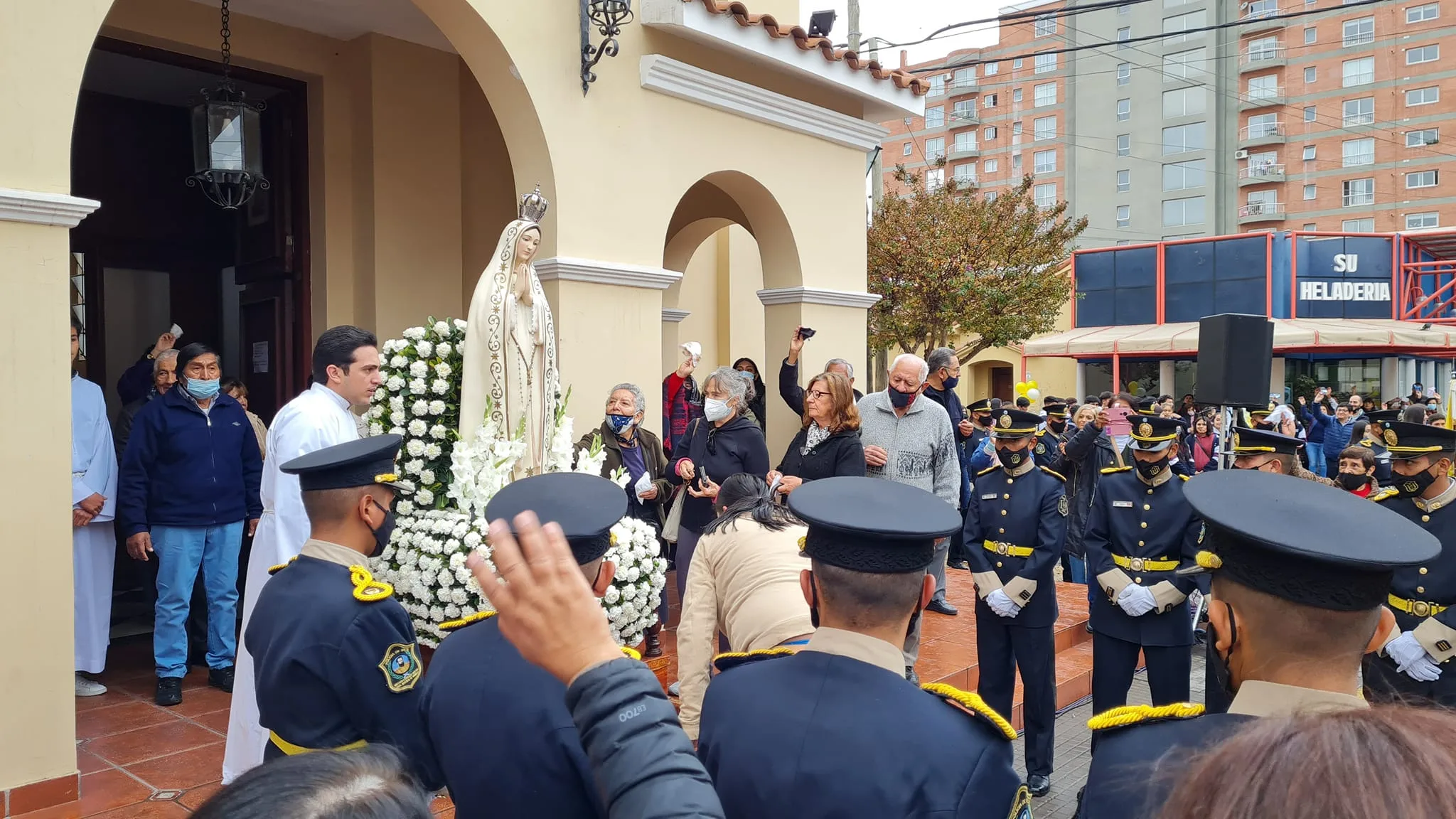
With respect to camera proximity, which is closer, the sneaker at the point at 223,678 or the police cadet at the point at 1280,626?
the police cadet at the point at 1280,626

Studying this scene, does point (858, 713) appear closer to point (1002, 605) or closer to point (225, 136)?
point (1002, 605)

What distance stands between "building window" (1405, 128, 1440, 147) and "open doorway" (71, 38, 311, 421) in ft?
186

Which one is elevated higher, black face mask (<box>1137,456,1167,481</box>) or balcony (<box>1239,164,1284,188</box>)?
balcony (<box>1239,164,1284,188</box>)

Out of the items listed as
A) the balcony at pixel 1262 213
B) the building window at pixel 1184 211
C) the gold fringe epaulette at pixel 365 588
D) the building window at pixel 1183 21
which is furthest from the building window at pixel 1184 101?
the gold fringe epaulette at pixel 365 588

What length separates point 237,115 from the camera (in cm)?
660

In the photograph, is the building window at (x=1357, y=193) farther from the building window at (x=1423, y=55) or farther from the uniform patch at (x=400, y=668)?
the uniform patch at (x=400, y=668)

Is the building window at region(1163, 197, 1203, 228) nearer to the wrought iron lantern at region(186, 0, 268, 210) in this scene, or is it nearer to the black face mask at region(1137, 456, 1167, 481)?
the black face mask at region(1137, 456, 1167, 481)

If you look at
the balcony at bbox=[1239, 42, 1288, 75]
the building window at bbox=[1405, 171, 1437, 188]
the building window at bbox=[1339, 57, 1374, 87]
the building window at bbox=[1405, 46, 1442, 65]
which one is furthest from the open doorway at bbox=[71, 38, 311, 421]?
the building window at bbox=[1405, 46, 1442, 65]

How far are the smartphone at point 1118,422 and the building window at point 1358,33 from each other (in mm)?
51098

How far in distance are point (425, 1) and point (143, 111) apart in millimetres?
3855

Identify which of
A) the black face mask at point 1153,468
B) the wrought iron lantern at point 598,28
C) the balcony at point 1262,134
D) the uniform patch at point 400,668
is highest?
the balcony at point 1262,134

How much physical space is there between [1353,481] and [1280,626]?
6560 millimetres

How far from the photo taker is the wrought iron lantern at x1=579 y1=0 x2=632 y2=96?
6582 millimetres

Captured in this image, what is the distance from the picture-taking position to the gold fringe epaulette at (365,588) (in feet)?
8.19
